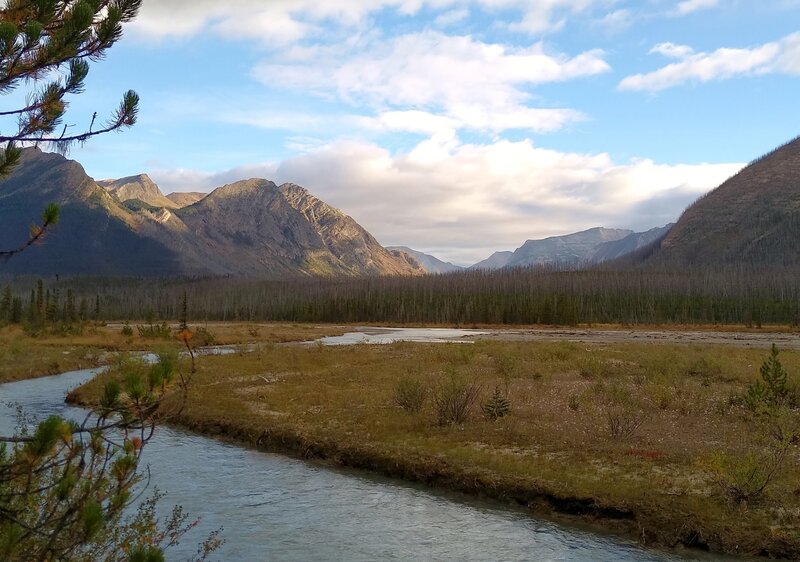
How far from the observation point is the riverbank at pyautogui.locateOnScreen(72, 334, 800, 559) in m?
15.8

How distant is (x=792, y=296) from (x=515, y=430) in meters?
143

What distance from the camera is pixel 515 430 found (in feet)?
76.3

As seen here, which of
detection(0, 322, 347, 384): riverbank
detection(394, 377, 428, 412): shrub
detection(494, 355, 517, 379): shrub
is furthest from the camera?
detection(0, 322, 347, 384): riverbank

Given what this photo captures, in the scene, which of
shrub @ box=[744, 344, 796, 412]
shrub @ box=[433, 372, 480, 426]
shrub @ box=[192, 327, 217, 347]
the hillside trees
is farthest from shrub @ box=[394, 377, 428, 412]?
shrub @ box=[192, 327, 217, 347]

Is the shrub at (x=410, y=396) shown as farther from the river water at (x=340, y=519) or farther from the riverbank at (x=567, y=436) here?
the river water at (x=340, y=519)

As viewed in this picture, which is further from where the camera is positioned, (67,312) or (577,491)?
(67,312)

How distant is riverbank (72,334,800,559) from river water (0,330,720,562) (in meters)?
1.05

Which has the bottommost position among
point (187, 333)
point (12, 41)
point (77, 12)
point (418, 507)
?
point (418, 507)

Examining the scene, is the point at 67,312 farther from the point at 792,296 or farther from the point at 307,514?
the point at 792,296

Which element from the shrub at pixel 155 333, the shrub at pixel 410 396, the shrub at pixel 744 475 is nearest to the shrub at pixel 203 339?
the shrub at pixel 155 333

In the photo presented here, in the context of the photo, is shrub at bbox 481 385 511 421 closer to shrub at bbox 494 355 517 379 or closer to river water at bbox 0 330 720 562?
river water at bbox 0 330 720 562

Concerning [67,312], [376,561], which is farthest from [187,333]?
[67,312]

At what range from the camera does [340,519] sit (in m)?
16.0

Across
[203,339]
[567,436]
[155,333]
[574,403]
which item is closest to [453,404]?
[567,436]
